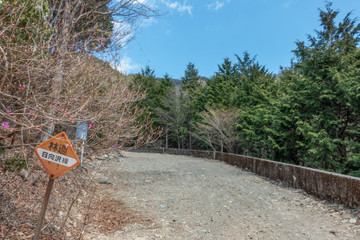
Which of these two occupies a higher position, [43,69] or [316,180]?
[43,69]

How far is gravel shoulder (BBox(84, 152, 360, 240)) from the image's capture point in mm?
3590

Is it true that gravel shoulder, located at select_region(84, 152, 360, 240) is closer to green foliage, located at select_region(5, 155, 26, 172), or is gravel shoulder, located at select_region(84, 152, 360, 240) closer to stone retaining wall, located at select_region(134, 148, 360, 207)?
stone retaining wall, located at select_region(134, 148, 360, 207)

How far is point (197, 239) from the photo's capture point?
3.40 m

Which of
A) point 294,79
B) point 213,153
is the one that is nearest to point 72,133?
point 294,79

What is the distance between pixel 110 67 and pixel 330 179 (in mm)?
5563

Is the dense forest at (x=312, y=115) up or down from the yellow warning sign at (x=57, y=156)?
up

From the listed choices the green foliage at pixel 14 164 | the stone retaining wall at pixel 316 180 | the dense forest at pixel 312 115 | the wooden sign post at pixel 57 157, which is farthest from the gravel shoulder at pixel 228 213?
the dense forest at pixel 312 115

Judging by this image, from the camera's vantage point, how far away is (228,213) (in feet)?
14.9

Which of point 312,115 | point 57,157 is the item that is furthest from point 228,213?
point 312,115

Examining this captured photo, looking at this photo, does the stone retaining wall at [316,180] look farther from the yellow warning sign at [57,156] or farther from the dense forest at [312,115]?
the yellow warning sign at [57,156]

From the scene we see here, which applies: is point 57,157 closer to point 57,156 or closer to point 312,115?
point 57,156

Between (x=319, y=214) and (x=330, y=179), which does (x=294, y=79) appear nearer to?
(x=330, y=179)

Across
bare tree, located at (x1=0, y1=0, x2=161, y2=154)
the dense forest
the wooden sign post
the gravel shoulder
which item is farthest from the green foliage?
the dense forest

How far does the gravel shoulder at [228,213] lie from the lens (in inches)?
141
